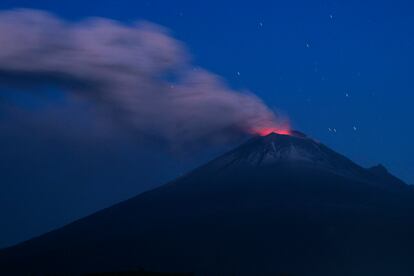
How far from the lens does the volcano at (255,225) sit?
5397 centimetres

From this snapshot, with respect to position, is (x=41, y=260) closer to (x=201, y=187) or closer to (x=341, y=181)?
(x=201, y=187)

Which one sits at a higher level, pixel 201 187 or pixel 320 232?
pixel 201 187

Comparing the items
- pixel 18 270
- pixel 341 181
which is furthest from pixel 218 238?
pixel 341 181

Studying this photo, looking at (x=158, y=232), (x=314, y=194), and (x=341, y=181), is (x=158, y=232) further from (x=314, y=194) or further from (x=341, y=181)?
(x=341, y=181)

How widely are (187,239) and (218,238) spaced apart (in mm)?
2868

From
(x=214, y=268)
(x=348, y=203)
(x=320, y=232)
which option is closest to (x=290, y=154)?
(x=348, y=203)

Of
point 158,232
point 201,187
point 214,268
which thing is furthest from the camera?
point 201,187

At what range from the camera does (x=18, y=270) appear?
53531 mm

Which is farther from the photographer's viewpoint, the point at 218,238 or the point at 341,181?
the point at 341,181

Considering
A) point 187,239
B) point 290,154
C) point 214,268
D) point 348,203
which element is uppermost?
point 290,154

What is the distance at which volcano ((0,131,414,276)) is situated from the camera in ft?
177

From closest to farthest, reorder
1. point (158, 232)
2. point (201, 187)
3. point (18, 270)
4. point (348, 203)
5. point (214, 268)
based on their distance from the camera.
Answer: point (214, 268) → point (18, 270) → point (158, 232) → point (348, 203) → point (201, 187)

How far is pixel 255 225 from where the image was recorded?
225 ft

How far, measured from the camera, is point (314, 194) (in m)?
83.4
